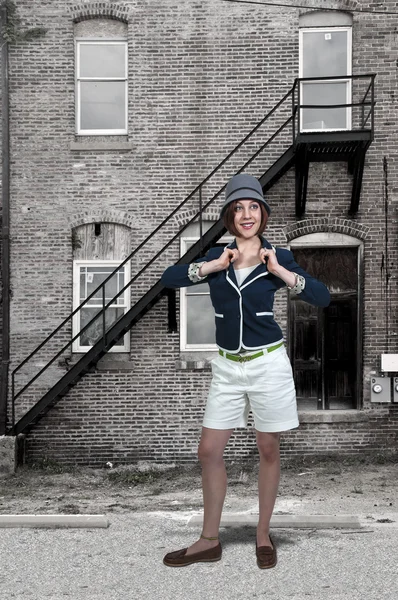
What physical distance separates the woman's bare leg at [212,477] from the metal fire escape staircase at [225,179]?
19.0 feet

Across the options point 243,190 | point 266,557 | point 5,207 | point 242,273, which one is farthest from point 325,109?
point 266,557

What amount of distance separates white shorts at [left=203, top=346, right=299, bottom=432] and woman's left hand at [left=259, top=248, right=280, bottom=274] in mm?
532

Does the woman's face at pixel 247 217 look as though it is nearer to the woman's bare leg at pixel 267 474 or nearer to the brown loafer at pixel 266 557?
the woman's bare leg at pixel 267 474

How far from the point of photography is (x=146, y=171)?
11.2 m

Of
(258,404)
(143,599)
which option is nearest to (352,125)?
(258,404)

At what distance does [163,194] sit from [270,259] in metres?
7.01

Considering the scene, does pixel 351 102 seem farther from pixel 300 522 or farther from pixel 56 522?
pixel 56 522

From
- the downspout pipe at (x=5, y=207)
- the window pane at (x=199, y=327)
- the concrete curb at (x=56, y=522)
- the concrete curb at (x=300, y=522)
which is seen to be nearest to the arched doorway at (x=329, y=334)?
the window pane at (x=199, y=327)

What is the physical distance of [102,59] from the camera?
37.3 ft

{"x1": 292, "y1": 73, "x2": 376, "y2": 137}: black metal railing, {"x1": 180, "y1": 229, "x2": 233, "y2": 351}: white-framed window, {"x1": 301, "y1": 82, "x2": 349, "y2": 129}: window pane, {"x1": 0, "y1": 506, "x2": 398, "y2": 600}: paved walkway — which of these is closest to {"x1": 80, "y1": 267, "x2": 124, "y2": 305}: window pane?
{"x1": 180, "y1": 229, "x2": 233, "y2": 351}: white-framed window

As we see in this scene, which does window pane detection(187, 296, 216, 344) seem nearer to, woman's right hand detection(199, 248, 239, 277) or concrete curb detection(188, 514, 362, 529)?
concrete curb detection(188, 514, 362, 529)

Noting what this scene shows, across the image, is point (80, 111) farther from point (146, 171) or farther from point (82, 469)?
point (82, 469)

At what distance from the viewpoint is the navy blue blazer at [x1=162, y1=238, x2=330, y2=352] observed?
4484 millimetres

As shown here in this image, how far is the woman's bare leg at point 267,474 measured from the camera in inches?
177
